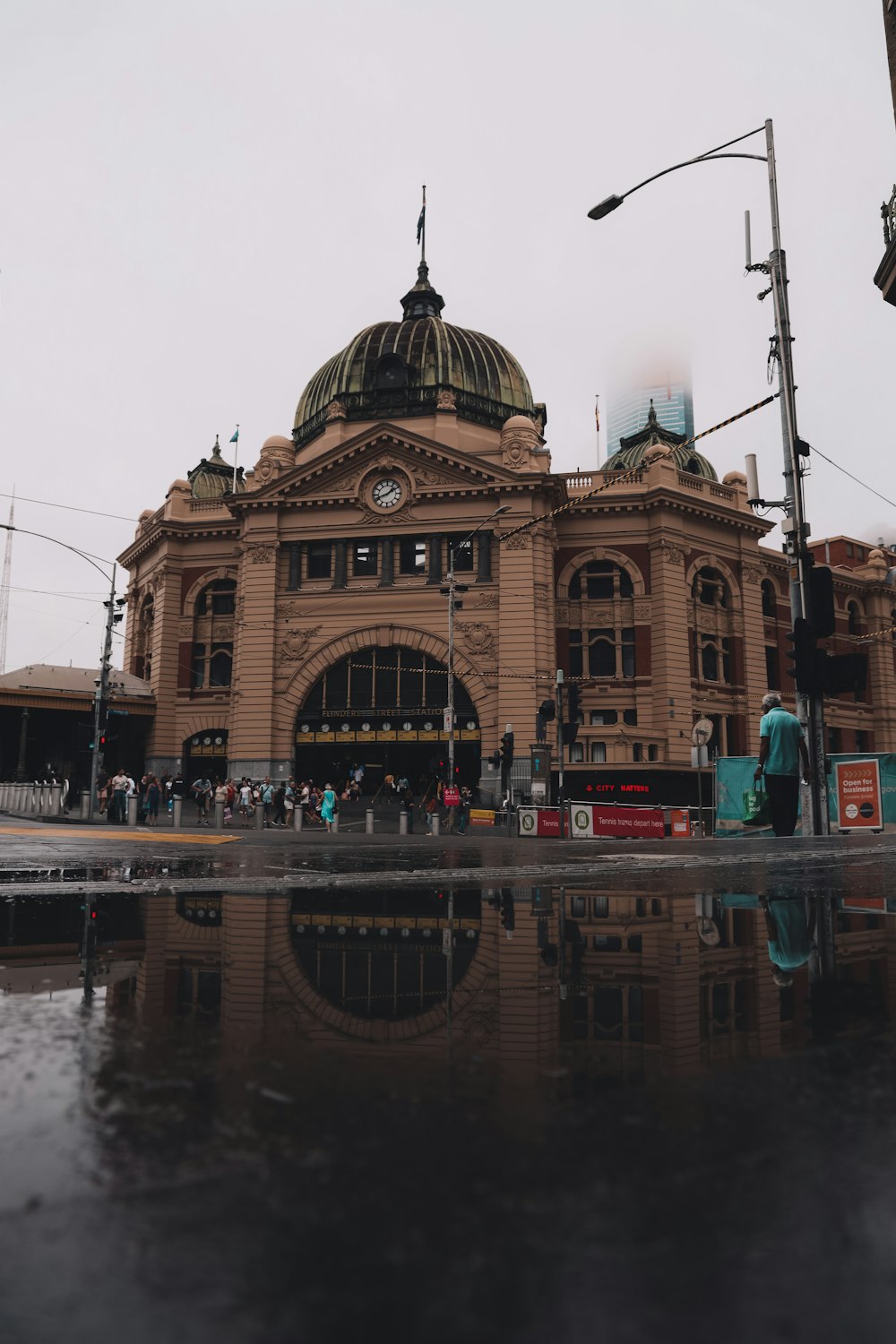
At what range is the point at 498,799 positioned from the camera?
1443 inches

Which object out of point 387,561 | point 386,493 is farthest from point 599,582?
point 386,493

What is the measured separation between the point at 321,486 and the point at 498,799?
1735 centimetres

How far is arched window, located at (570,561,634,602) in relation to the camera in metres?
42.1

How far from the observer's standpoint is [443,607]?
4050 centimetres

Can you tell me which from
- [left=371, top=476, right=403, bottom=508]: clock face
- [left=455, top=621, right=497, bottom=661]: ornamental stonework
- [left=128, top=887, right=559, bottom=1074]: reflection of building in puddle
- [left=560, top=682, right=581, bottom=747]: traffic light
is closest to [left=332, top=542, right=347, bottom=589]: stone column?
[left=371, top=476, right=403, bottom=508]: clock face

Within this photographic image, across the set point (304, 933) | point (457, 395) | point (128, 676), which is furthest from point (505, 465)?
point (304, 933)

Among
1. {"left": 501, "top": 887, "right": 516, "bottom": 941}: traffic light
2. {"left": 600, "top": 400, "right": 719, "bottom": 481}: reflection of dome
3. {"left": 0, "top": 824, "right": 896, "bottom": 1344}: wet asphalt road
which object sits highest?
{"left": 600, "top": 400, "right": 719, "bottom": 481}: reflection of dome

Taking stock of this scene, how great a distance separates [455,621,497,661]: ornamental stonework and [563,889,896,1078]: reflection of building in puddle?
3535 cm

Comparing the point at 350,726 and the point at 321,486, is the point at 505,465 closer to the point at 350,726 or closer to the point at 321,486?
the point at 321,486

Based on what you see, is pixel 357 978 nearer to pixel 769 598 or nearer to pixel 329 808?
pixel 329 808

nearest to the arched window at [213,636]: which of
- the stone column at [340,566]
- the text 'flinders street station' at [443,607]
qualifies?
the text 'flinders street station' at [443,607]

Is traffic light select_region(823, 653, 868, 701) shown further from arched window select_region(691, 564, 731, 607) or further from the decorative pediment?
arched window select_region(691, 564, 731, 607)

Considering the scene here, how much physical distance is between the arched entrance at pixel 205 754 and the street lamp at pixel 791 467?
34.0m

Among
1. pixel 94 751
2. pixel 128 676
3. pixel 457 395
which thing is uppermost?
pixel 457 395
